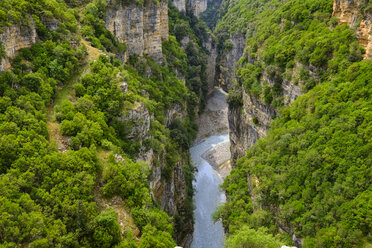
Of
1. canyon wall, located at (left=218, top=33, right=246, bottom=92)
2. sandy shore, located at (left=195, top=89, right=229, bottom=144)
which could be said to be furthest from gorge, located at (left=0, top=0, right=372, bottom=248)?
canyon wall, located at (left=218, top=33, right=246, bottom=92)

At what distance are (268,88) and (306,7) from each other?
1045cm

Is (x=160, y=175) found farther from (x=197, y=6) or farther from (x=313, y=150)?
(x=197, y=6)

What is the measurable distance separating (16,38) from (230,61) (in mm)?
60767

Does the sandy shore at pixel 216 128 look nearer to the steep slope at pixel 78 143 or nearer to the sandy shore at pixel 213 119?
the sandy shore at pixel 213 119

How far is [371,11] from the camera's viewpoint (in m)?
26.0

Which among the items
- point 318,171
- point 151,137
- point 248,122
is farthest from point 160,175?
point 248,122

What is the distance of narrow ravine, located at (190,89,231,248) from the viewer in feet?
126

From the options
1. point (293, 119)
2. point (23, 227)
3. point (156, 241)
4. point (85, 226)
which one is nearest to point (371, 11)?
point (293, 119)

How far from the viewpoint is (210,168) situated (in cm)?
5212

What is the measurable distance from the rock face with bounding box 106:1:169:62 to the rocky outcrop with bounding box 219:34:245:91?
1198 inches

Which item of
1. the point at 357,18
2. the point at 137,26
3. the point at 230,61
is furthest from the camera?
the point at 230,61

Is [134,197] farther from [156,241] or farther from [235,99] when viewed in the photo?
[235,99]

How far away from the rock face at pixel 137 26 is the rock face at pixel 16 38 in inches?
473

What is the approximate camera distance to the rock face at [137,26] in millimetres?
36406
